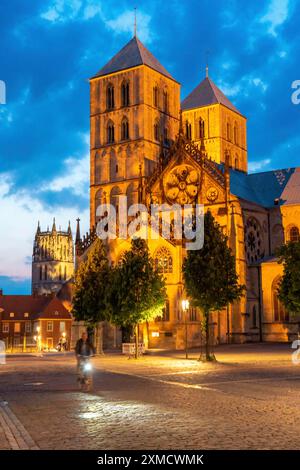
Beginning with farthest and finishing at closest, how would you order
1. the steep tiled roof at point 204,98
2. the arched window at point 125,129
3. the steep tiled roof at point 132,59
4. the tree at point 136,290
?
the steep tiled roof at point 204,98 < the steep tiled roof at point 132,59 < the arched window at point 125,129 < the tree at point 136,290

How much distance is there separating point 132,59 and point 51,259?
368 feet

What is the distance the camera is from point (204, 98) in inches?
3595

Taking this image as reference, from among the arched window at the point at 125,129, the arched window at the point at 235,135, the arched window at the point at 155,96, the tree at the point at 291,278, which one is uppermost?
the arched window at the point at 155,96

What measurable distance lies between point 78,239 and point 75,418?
187ft

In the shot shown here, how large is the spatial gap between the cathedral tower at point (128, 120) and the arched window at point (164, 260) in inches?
682

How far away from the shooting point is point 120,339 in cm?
6203

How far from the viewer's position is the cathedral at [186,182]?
5856 centimetres

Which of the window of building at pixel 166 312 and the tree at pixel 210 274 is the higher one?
the tree at pixel 210 274

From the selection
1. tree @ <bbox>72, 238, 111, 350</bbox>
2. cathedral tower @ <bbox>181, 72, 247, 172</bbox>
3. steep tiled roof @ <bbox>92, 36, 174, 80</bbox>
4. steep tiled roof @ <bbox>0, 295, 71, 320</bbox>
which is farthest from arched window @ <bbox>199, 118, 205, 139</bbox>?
tree @ <bbox>72, 238, 111, 350</bbox>

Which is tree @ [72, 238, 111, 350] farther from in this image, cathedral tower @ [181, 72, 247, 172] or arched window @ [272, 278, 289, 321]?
cathedral tower @ [181, 72, 247, 172]

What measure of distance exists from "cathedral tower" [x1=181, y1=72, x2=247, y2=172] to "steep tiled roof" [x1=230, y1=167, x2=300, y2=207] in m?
14.3

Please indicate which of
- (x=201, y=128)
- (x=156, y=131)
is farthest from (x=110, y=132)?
(x=201, y=128)

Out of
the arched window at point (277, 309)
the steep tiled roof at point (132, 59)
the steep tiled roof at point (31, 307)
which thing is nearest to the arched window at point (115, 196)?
the steep tiled roof at point (132, 59)

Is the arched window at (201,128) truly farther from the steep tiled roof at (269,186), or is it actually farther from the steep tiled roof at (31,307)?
the steep tiled roof at (31,307)
